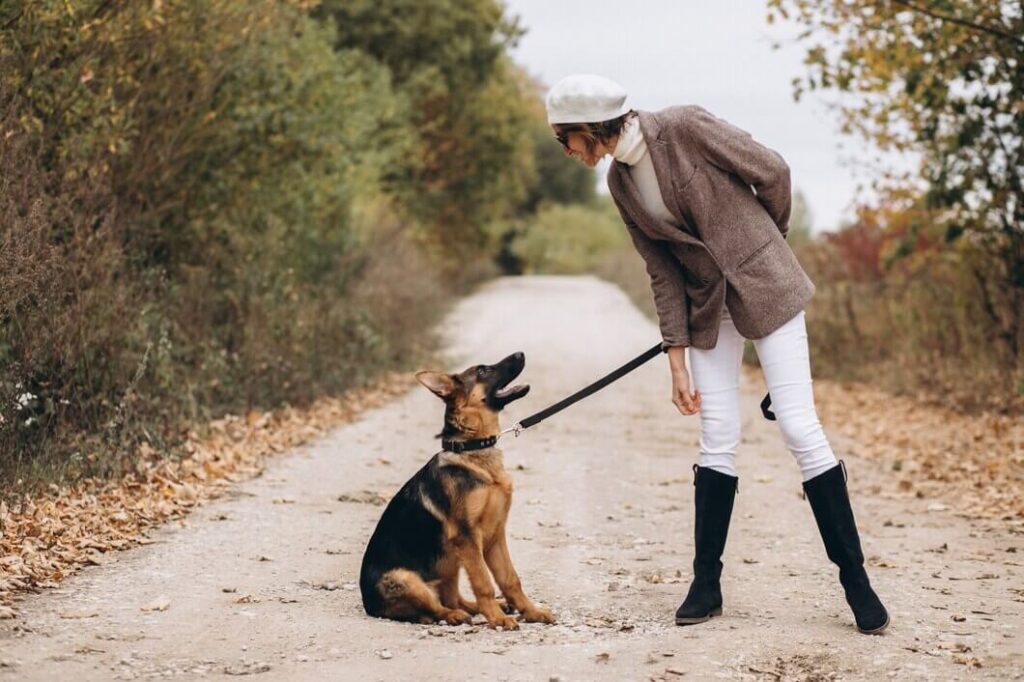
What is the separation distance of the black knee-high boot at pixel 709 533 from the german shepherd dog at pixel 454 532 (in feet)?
2.11

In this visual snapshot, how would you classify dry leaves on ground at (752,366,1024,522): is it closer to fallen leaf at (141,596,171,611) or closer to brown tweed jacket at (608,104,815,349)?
brown tweed jacket at (608,104,815,349)

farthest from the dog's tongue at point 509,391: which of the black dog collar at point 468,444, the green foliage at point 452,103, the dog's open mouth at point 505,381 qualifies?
the green foliage at point 452,103

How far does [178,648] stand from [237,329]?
27.1 feet

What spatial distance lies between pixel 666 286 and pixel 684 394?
458 mm

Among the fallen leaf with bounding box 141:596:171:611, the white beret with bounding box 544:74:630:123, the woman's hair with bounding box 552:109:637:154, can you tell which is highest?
the white beret with bounding box 544:74:630:123

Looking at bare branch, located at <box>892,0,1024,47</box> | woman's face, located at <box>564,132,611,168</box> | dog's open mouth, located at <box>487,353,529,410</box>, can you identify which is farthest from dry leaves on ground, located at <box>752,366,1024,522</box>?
woman's face, located at <box>564,132,611,168</box>

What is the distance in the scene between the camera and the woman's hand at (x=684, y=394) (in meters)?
5.62

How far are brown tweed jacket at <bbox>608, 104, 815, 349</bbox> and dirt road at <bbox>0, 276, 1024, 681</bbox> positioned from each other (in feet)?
4.21

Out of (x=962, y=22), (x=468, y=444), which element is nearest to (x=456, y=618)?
(x=468, y=444)

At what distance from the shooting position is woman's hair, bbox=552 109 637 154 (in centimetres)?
538

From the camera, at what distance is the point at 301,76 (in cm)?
1464

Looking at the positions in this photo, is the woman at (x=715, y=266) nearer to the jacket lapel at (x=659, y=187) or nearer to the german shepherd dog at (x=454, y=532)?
the jacket lapel at (x=659, y=187)

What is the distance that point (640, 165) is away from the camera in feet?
18.2

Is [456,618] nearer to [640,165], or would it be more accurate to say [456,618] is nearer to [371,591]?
[371,591]
